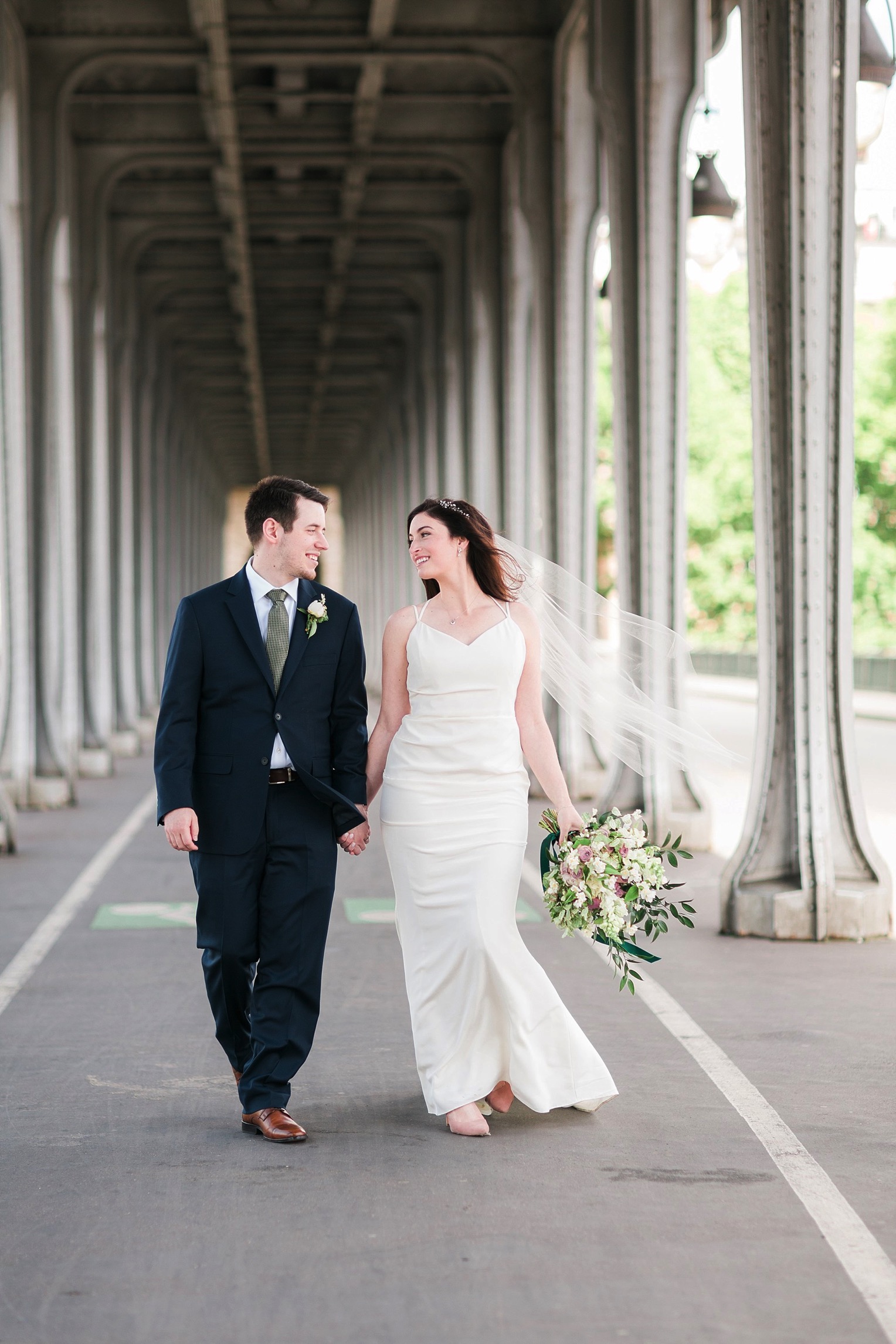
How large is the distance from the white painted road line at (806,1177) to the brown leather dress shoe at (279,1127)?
4.97 feet

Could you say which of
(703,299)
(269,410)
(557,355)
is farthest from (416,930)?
(703,299)

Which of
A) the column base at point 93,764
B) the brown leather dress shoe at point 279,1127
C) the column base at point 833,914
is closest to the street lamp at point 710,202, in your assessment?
the column base at point 833,914

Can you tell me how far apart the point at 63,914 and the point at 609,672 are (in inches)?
198

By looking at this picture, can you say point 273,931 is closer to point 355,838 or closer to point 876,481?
point 355,838

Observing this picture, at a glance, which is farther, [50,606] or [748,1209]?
[50,606]

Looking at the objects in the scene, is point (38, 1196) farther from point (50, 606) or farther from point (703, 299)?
point (703, 299)

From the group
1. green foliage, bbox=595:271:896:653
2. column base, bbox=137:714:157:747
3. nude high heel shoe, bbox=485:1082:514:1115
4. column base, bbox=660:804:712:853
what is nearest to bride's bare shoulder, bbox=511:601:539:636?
nude high heel shoe, bbox=485:1082:514:1115

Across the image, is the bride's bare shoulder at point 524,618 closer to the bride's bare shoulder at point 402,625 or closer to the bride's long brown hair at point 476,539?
the bride's long brown hair at point 476,539

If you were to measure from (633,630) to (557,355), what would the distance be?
11.7 m

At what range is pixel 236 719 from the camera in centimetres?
568

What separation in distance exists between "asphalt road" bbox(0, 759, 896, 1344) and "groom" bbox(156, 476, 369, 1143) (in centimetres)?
40

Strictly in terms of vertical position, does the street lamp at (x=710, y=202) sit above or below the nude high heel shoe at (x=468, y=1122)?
above

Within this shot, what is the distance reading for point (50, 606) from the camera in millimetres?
18656

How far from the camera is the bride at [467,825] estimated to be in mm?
5754
